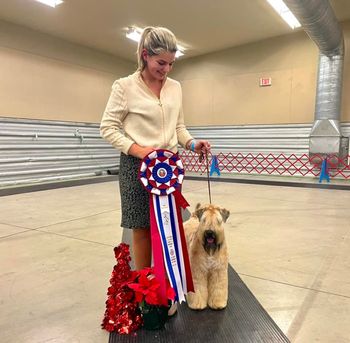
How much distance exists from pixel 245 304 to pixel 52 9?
6.23 meters

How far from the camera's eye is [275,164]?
813cm

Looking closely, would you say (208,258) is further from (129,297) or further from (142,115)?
(142,115)

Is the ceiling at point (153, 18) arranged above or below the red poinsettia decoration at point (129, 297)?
above

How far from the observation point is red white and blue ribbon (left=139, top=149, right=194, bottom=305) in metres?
1.33

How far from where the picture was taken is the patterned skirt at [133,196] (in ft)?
4.75

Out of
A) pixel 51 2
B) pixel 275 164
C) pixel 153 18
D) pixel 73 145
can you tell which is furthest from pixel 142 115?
pixel 275 164

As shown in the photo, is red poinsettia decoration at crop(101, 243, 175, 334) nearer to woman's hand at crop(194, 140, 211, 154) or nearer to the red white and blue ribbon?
the red white and blue ribbon

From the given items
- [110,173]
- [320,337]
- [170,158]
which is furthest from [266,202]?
[110,173]

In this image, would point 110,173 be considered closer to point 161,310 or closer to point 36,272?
point 36,272

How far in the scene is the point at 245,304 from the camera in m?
1.71

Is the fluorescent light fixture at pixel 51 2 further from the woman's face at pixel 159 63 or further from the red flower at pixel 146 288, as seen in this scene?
the red flower at pixel 146 288

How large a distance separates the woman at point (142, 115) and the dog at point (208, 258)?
279mm

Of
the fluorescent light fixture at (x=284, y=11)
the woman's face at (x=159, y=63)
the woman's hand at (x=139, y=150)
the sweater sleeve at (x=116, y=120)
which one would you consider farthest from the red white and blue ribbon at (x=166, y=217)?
the fluorescent light fixture at (x=284, y=11)

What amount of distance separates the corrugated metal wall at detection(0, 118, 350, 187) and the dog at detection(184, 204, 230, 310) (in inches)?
225
